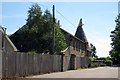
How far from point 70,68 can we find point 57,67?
5.82 metres

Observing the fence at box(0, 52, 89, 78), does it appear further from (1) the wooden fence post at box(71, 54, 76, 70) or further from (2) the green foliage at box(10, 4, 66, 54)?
(2) the green foliage at box(10, 4, 66, 54)

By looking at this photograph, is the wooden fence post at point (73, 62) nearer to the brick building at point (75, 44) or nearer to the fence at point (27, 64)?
the fence at point (27, 64)

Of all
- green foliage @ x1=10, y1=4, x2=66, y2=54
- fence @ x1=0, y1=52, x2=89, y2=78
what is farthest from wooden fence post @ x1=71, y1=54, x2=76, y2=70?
fence @ x1=0, y1=52, x2=89, y2=78

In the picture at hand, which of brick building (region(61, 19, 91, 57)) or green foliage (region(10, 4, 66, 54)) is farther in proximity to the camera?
brick building (region(61, 19, 91, 57))

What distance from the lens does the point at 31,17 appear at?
31.2m

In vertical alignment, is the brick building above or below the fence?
above

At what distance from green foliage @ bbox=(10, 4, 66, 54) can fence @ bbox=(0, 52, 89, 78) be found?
20.7 ft

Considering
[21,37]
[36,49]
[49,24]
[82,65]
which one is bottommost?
[82,65]

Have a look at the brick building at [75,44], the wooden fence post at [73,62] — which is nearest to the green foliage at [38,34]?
the wooden fence post at [73,62]

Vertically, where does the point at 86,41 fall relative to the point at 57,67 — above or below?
above

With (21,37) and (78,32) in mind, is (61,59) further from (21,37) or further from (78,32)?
(78,32)

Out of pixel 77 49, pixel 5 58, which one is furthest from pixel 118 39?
pixel 5 58

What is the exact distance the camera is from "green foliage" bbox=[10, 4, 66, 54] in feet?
95.5

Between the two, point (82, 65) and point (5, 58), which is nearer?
point (5, 58)
